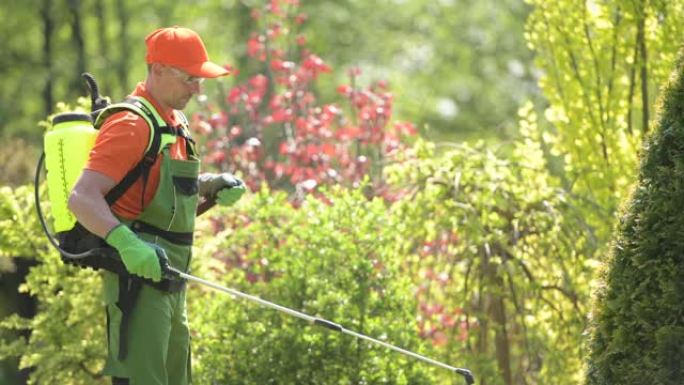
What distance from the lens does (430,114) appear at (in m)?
25.0

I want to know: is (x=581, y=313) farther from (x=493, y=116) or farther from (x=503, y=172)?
(x=493, y=116)

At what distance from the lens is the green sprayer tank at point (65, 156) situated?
17.1 ft

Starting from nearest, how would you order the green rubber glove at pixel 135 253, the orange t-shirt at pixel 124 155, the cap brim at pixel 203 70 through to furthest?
the green rubber glove at pixel 135 253, the orange t-shirt at pixel 124 155, the cap brim at pixel 203 70

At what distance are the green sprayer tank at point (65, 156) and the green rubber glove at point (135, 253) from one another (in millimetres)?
361

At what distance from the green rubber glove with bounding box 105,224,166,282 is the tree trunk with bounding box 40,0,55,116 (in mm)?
16587

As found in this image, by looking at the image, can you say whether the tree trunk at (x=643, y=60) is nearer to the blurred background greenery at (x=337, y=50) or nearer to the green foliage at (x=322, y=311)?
the green foliage at (x=322, y=311)

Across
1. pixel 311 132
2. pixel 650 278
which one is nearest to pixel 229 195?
pixel 650 278

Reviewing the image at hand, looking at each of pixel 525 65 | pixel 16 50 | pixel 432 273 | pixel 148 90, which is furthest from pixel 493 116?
pixel 148 90

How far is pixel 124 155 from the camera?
5035 millimetres

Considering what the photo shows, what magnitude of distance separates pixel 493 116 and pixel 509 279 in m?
17.5

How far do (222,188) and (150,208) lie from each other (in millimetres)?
635

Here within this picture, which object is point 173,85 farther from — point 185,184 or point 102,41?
point 102,41

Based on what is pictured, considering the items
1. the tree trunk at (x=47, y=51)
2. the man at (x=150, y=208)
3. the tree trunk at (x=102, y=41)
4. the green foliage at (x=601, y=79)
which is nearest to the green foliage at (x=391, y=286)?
the green foliage at (x=601, y=79)

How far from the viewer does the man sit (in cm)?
496
